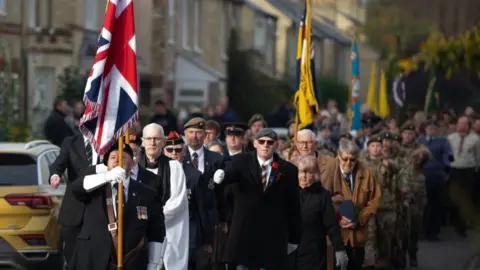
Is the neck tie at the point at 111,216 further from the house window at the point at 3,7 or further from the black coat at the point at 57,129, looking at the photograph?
the house window at the point at 3,7

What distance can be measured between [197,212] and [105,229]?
2947mm

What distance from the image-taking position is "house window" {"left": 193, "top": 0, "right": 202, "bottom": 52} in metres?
45.4

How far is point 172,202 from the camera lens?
930 centimetres

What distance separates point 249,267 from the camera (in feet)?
30.4

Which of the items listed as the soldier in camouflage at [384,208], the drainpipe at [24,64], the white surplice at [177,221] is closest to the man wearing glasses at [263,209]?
the white surplice at [177,221]

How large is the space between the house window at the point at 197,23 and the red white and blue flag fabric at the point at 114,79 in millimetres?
37658

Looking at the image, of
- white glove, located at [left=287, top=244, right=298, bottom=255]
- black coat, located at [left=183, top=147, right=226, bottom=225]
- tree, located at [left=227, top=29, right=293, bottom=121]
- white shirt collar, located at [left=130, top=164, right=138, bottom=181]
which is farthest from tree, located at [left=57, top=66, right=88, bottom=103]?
white shirt collar, located at [left=130, top=164, right=138, bottom=181]

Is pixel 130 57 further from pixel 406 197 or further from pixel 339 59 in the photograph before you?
pixel 339 59

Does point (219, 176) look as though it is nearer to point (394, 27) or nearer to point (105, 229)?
point (105, 229)

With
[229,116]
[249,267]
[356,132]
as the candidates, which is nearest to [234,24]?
[229,116]

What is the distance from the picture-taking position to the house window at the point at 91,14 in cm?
3284

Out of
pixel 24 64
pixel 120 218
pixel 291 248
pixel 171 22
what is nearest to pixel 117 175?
pixel 120 218

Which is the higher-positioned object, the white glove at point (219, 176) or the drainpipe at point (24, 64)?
the drainpipe at point (24, 64)

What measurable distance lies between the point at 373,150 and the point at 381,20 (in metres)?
9.51
